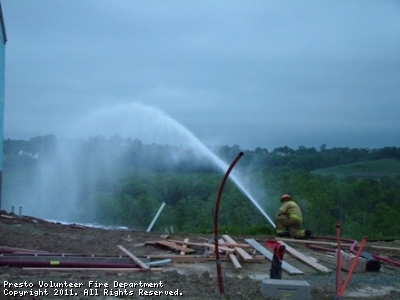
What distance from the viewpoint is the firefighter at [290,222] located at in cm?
1513

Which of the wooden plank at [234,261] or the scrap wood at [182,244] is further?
the scrap wood at [182,244]

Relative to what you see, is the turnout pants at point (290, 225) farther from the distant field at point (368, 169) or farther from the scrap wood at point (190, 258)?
the distant field at point (368, 169)

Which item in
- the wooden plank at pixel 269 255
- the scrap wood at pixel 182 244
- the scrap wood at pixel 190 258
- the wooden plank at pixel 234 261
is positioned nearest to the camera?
the wooden plank at pixel 269 255

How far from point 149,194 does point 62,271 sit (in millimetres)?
16978


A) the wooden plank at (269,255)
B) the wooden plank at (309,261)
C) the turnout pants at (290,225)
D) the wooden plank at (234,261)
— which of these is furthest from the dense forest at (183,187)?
the wooden plank at (234,261)

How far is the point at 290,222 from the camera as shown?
15219 millimetres

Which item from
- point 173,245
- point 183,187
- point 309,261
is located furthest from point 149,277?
point 183,187

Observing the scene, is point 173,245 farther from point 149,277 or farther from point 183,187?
point 183,187

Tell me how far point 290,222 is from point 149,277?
733cm

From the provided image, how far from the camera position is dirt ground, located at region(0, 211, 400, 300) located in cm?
743

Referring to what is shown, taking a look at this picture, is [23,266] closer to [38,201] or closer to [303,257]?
[303,257]

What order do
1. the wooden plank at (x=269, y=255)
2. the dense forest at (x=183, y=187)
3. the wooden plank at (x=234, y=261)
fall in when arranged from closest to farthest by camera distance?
the wooden plank at (x=269, y=255), the wooden plank at (x=234, y=261), the dense forest at (x=183, y=187)

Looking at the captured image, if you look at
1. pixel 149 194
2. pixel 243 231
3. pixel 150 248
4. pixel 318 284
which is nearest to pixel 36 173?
pixel 149 194

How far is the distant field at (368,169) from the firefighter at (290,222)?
16344 millimetres
